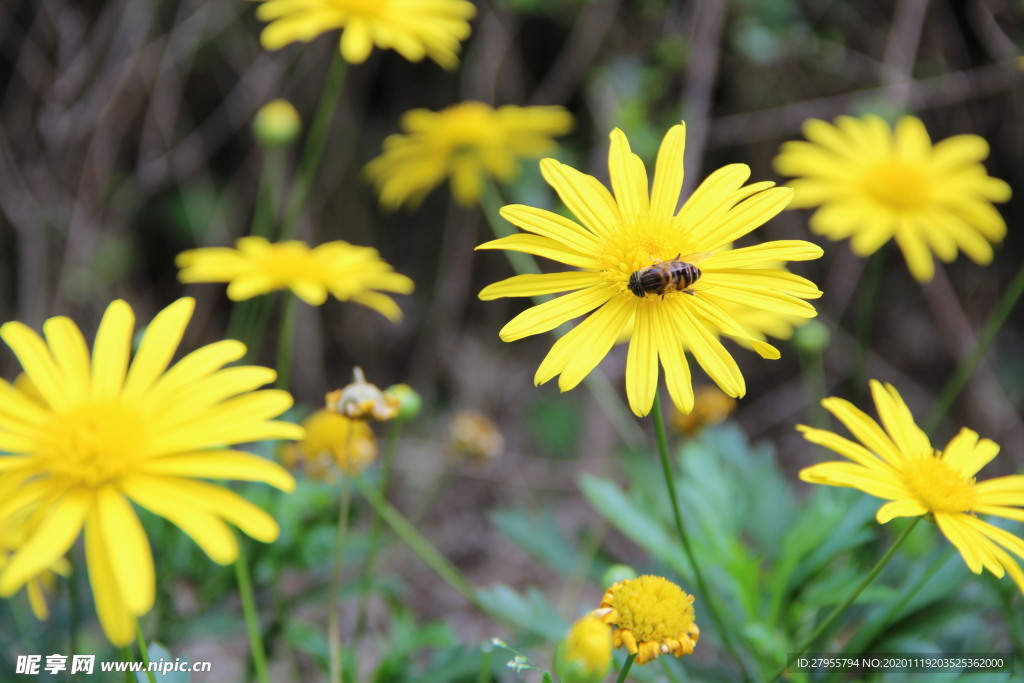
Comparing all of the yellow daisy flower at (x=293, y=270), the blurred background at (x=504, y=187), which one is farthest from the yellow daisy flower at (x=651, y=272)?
the blurred background at (x=504, y=187)

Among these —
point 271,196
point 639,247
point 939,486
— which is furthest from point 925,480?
point 271,196

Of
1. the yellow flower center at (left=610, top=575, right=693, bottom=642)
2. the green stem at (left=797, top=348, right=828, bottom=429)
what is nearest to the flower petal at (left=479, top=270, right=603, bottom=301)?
the yellow flower center at (left=610, top=575, right=693, bottom=642)

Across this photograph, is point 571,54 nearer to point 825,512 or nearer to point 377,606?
point 825,512

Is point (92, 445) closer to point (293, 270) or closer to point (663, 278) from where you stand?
point (293, 270)

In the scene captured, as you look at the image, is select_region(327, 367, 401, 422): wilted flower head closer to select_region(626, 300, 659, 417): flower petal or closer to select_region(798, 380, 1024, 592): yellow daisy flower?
select_region(626, 300, 659, 417): flower petal

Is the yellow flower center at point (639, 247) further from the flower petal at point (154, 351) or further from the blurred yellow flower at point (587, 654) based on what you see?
the flower petal at point (154, 351)

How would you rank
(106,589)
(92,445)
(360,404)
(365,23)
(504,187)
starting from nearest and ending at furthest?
1. (106,589)
2. (92,445)
3. (360,404)
4. (365,23)
5. (504,187)
